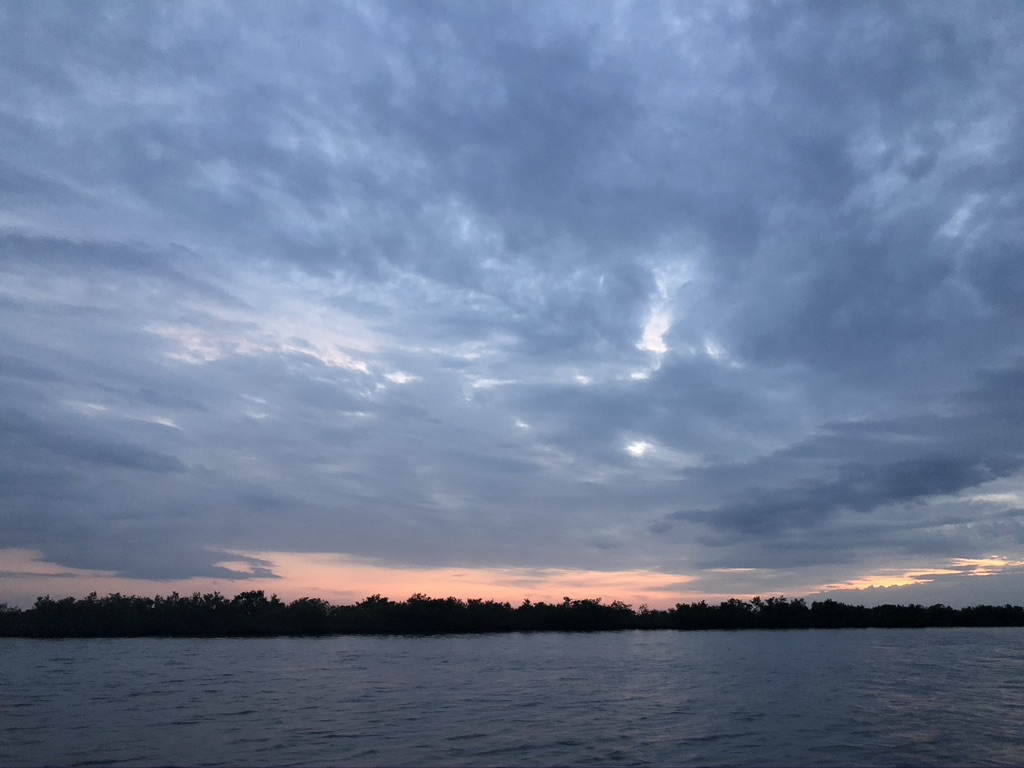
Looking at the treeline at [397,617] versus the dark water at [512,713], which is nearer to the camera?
the dark water at [512,713]

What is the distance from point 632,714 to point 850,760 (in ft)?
39.8

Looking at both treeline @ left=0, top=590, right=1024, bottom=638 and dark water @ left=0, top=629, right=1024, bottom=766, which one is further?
treeline @ left=0, top=590, right=1024, bottom=638

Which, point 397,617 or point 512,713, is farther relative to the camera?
point 397,617

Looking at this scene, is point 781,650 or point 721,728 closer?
point 721,728

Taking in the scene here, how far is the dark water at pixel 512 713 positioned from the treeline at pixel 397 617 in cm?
6728

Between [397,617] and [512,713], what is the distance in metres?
121

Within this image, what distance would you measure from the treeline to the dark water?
2649 inches

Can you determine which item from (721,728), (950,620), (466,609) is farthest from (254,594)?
(950,620)

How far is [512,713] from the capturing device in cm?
3388

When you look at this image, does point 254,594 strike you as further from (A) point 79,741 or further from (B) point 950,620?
(B) point 950,620

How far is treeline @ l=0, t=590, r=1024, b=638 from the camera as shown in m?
124

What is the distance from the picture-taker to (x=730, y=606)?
186250mm

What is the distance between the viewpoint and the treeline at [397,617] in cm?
12438

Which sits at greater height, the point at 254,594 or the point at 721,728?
the point at 254,594
